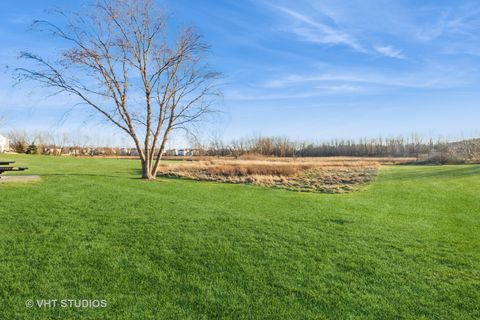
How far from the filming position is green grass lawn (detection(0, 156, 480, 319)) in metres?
3.23

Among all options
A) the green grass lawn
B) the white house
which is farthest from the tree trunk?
the white house

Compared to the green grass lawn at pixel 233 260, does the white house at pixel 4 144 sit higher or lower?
higher

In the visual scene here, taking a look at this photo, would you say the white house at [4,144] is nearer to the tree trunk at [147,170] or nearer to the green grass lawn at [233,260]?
the tree trunk at [147,170]

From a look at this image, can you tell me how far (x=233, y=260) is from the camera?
427cm

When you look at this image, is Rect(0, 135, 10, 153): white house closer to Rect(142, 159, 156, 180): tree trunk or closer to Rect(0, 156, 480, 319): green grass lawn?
Rect(142, 159, 156, 180): tree trunk

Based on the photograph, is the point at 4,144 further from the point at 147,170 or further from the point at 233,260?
the point at 233,260

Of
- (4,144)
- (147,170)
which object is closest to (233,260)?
(147,170)

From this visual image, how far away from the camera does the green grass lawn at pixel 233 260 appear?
3229 millimetres

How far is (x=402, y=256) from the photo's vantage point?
4641mm

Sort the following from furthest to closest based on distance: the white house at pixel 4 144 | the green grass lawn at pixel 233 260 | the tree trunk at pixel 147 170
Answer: the white house at pixel 4 144 → the tree trunk at pixel 147 170 → the green grass lawn at pixel 233 260

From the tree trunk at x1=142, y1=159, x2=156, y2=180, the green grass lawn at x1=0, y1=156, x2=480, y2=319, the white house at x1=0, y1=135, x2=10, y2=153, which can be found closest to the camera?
the green grass lawn at x1=0, y1=156, x2=480, y2=319

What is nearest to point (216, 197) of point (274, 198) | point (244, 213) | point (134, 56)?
point (274, 198)

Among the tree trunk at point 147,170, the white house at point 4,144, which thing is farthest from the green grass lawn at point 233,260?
the white house at point 4,144

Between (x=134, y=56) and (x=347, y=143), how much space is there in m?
43.3
